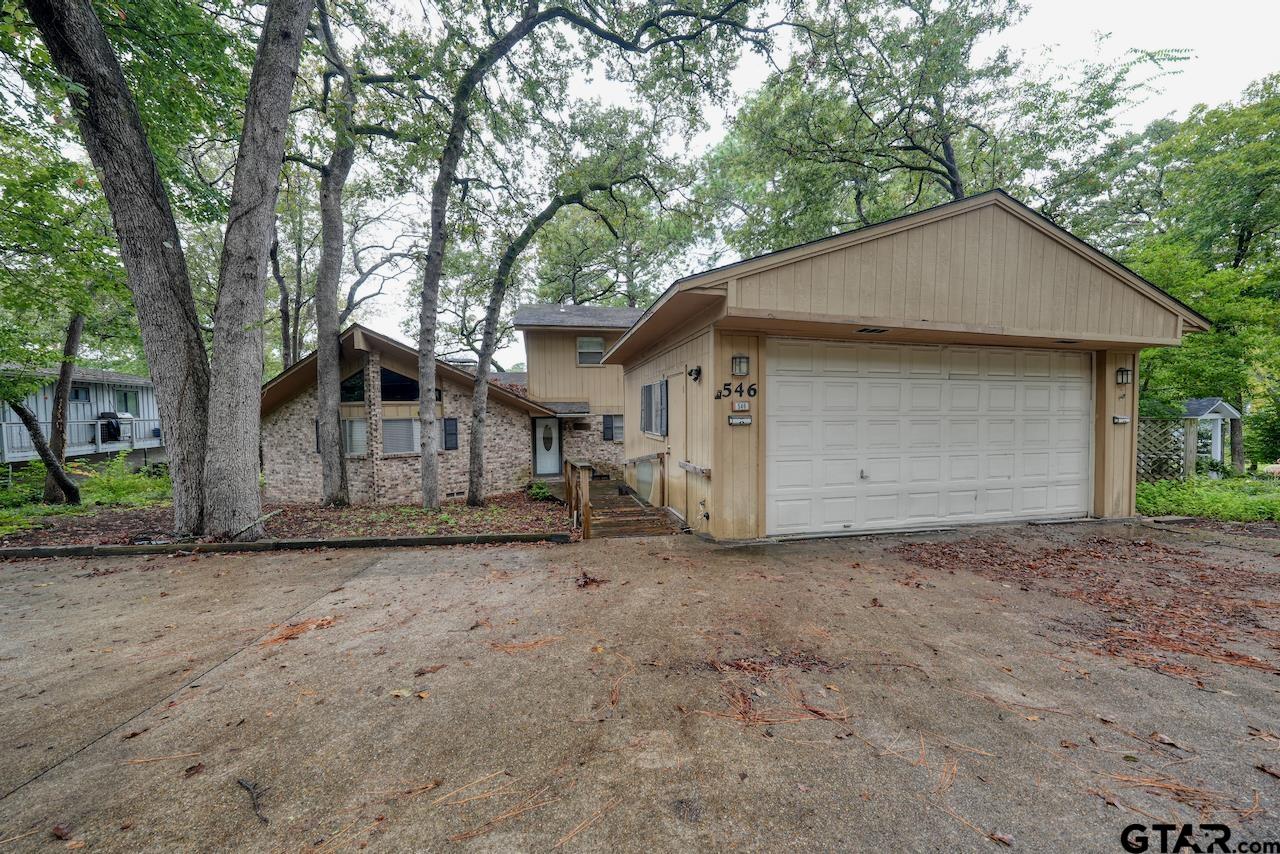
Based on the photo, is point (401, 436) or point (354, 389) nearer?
point (354, 389)

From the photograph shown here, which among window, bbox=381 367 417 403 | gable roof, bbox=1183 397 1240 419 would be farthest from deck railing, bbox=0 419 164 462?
gable roof, bbox=1183 397 1240 419

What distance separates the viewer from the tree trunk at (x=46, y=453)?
29.1 ft

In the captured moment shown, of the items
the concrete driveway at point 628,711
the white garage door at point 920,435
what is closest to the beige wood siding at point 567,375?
the white garage door at point 920,435

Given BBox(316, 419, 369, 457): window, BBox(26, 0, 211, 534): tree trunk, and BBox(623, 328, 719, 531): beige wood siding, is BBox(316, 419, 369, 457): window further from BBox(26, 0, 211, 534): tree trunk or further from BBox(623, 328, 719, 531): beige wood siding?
BBox(623, 328, 719, 531): beige wood siding

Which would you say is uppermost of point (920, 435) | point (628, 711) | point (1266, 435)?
point (920, 435)

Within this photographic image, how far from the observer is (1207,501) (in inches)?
291

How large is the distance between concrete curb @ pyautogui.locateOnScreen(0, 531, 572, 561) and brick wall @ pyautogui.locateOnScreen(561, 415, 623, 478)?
29.6ft

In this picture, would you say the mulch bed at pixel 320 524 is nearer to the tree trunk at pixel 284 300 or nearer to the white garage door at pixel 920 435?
the white garage door at pixel 920 435

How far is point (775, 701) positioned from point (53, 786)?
3.15m

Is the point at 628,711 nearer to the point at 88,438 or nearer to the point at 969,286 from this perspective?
the point at 969,286

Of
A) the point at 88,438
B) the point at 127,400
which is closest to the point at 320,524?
the point at 88,438

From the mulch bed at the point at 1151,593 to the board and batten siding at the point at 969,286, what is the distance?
2.76 m

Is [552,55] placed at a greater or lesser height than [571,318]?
greater

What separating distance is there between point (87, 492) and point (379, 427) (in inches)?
282
